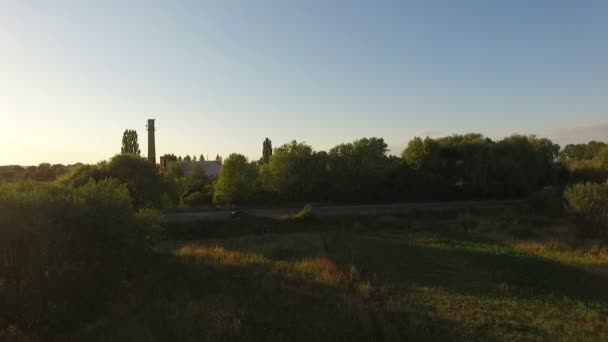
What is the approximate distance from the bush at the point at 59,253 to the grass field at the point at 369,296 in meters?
0.88

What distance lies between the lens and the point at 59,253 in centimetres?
1310

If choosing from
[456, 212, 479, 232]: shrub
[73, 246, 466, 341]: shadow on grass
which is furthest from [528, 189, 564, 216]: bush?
[73, 246, 466, 341]: shadow on grass

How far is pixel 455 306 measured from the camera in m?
14.2

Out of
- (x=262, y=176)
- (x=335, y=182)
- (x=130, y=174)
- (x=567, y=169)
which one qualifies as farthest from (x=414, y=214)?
(x=567, y=169)

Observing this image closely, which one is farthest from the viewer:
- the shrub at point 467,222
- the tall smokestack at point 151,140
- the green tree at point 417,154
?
the tall smokestack at point 151,140

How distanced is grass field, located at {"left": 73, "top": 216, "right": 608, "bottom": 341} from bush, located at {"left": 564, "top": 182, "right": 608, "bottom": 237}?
5.67m

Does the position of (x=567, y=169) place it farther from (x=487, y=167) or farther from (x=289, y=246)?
(x=289, y=246)

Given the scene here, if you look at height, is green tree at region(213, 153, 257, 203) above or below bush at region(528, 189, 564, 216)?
above

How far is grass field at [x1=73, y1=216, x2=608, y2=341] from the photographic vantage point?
38.3 feet

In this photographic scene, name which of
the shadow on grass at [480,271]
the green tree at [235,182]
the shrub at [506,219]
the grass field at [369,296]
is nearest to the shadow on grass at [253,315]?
the grass field at [369,296]

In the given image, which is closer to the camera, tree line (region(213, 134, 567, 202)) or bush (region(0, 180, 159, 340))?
bush (region(0, 180, 159, 340))

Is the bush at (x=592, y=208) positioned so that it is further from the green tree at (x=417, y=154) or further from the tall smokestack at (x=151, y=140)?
the tall smokestack at (x=151, y=140)

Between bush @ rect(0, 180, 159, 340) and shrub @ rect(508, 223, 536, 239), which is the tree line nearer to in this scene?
shrub @ rect(508, 223, 536, 239)

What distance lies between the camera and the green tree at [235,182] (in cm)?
5444
